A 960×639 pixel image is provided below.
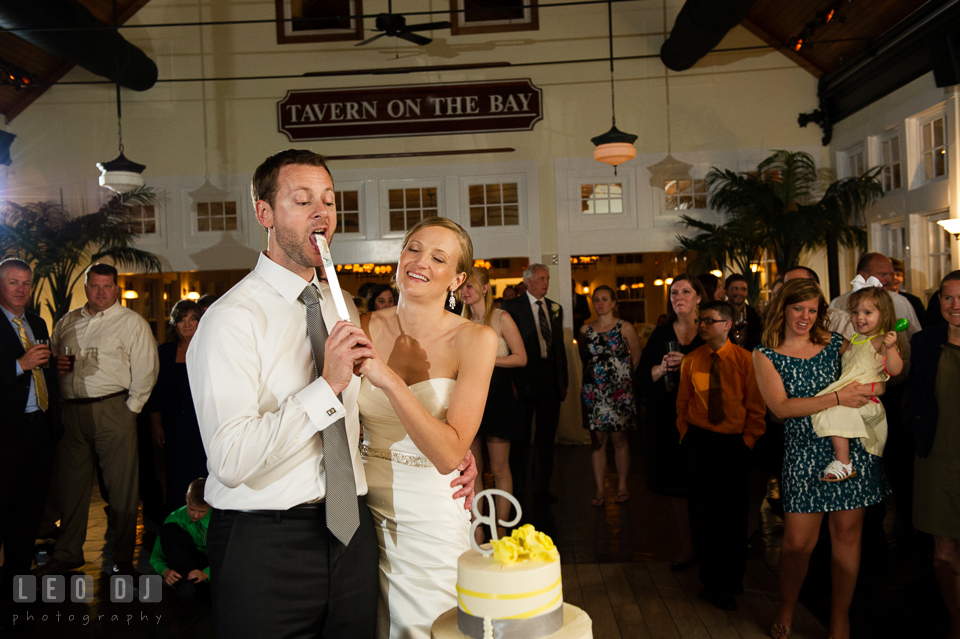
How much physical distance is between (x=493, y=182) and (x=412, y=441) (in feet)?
23.7

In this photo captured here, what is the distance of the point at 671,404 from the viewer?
3.98 metres

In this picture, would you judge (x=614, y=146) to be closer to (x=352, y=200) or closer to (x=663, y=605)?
(x=352, y=200)

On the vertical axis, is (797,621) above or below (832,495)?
below

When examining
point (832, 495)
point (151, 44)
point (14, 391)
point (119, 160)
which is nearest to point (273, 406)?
point (832, 495)

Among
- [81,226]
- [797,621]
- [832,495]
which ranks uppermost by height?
[81,226]

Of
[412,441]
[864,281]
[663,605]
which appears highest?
[864,281]

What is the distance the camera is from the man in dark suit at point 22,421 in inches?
145

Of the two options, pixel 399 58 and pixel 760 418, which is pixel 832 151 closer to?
pixel 399 58

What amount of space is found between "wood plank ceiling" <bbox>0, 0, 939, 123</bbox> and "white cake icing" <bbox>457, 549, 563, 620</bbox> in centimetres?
692

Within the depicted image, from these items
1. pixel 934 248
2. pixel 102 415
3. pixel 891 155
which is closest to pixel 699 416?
pixel 102 415

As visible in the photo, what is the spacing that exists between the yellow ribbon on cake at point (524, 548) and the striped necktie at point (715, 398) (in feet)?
7.93

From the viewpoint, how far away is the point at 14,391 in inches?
146

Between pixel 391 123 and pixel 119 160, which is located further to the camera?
pixel 391 123

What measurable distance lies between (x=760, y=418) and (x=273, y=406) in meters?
2.70
